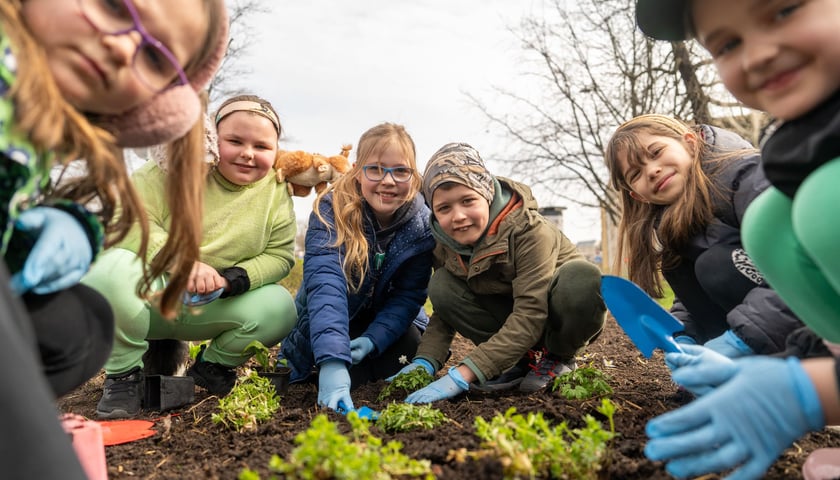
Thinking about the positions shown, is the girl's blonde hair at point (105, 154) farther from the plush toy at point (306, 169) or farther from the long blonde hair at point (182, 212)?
the plush toy at point (306, 169)

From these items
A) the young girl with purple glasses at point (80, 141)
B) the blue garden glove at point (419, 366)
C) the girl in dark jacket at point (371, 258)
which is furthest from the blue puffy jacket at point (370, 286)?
the young girl with purple glasses at point (80, 141)

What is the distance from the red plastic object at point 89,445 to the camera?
60.4 inches

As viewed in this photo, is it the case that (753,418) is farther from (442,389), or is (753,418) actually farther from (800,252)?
(442,389)

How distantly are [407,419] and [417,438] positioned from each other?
12 centimetres

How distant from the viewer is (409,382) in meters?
2.93

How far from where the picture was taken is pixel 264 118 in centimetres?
338

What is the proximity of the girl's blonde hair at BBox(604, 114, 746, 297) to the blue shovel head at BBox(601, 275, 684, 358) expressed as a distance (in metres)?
0.71

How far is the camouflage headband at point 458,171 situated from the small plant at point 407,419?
1.27 meters

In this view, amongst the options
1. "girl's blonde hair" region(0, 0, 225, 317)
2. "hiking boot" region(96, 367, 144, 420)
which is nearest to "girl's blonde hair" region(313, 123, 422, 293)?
"hiking boot" region(96, 367, 144, 420)

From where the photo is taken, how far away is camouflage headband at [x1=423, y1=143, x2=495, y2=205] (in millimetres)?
3107

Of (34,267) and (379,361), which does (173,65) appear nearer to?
(34,267)

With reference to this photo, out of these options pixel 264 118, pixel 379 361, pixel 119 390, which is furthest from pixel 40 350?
pixel 379 361

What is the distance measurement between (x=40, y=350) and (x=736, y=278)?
98.8 inches

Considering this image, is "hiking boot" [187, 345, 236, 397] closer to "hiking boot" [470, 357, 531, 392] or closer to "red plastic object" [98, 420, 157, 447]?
"red plastic object" [98, 420, 157, 447]
